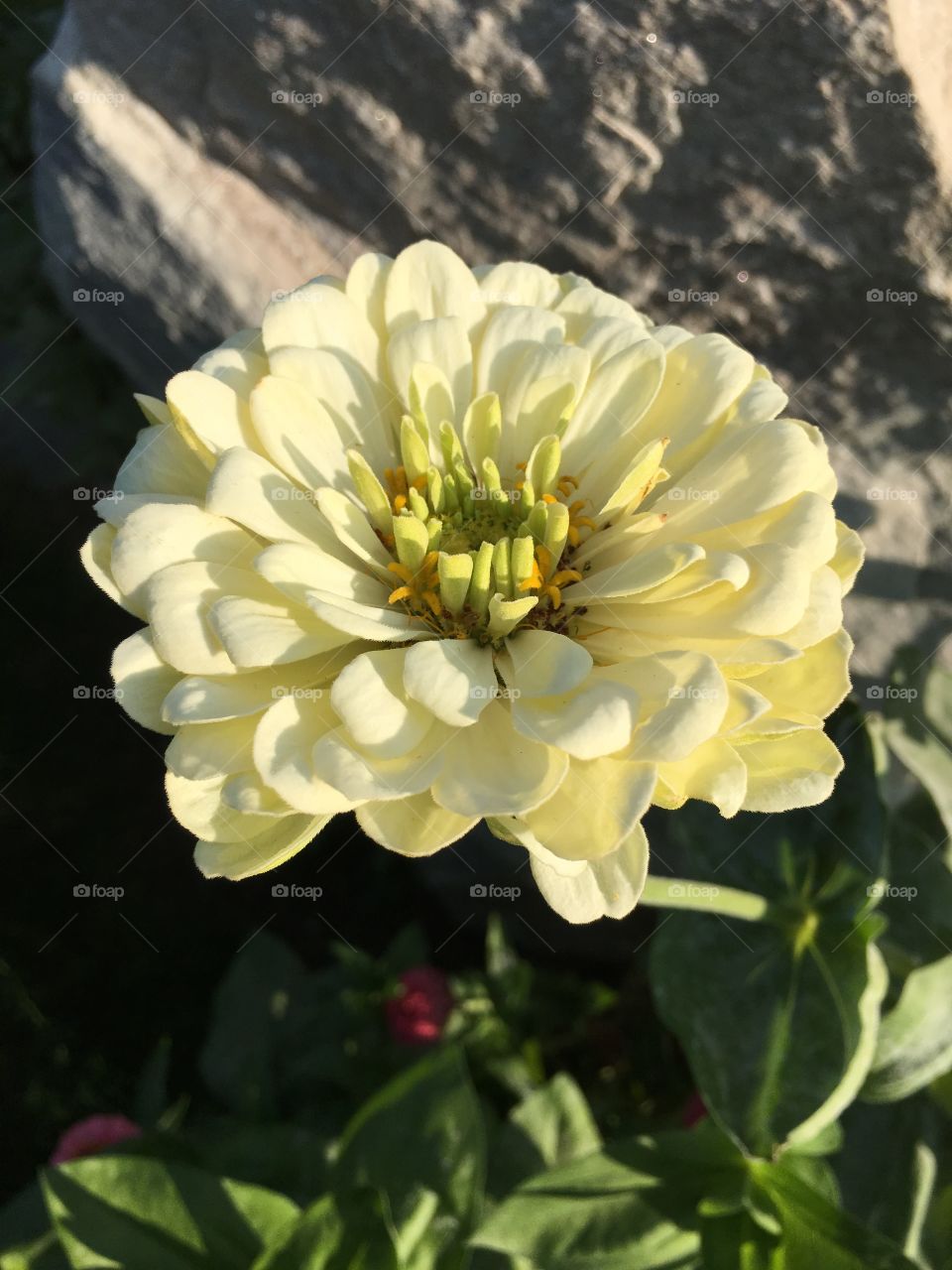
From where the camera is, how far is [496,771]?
76cm

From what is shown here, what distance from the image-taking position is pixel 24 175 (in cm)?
166

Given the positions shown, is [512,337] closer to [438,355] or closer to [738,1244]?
[438,355]

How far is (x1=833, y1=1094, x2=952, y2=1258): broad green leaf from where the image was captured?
123 cm

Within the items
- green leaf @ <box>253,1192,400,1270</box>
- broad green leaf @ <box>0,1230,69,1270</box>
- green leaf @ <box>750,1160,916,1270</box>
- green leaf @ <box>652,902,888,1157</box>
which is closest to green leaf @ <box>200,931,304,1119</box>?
broad green leaf @ <box>0,1230,69,1270</box>

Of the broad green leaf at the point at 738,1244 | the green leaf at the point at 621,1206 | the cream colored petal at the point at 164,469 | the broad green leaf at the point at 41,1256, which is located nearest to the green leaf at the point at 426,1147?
the green leaf at the point at 621,1206

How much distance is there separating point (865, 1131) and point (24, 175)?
6.11ft

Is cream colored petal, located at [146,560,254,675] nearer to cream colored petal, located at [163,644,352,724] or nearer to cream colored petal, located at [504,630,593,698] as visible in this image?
cream colored petal, located at [163,644,352,724]

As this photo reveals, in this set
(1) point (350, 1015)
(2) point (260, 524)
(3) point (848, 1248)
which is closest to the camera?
(2) point (260, 524)

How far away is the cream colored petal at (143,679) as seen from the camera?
2.62 ft

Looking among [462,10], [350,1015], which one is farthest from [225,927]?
[462,10]

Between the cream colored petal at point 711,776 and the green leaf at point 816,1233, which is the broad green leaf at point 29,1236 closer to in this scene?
the green leaf at point 816,1233

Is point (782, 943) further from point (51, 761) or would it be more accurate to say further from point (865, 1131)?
point (51, 761)

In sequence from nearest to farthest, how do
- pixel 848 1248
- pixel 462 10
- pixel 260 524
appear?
pixel 260 524
pixel 848 1248
pixel 462 10

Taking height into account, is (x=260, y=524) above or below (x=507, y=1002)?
above
